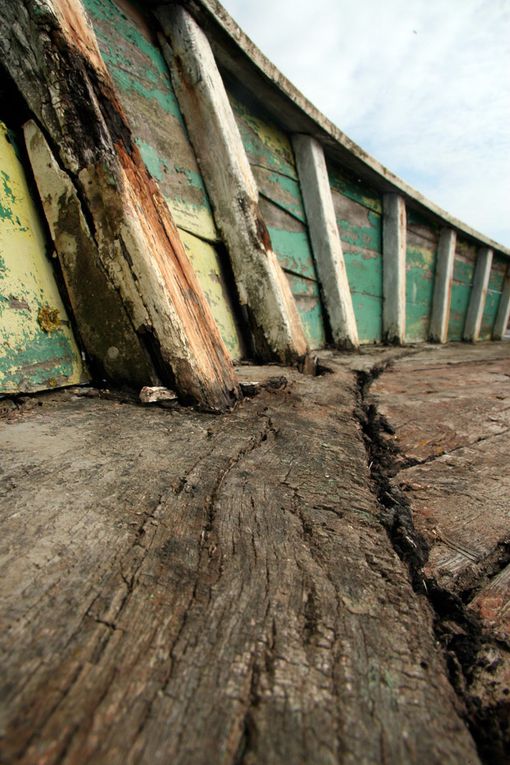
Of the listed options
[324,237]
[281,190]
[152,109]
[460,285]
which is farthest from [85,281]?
[460,285]

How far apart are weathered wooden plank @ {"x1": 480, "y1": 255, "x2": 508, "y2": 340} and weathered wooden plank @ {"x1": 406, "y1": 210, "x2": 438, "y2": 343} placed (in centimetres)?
226

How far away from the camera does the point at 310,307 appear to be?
2.88 metres

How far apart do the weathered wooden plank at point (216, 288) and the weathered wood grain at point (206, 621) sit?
121 centimetres

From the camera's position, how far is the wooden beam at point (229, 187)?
1.95m

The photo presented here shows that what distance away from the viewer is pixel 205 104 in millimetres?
1949

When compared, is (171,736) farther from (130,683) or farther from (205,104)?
(205,104)

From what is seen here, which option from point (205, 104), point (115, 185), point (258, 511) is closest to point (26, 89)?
point (115, 185)

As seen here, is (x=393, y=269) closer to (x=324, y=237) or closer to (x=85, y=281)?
(x=324, y=237)

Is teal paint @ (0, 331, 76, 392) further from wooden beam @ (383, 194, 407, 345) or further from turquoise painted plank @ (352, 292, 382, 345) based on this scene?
wooden beam @ (383, 194, 407, 345)

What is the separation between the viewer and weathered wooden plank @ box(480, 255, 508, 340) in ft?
20.7

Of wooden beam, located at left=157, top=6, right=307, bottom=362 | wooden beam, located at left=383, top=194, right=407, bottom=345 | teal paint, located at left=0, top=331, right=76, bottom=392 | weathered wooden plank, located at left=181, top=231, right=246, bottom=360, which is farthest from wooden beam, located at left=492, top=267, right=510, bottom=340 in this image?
teal paint, located at left=0, top=331, right=76, bottom=392

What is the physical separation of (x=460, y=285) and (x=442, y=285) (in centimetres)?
111

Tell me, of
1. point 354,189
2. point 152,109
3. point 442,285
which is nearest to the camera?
point 152,109

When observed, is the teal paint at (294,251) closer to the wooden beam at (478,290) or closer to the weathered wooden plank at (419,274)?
the weathered wooden plank at (419,274)
